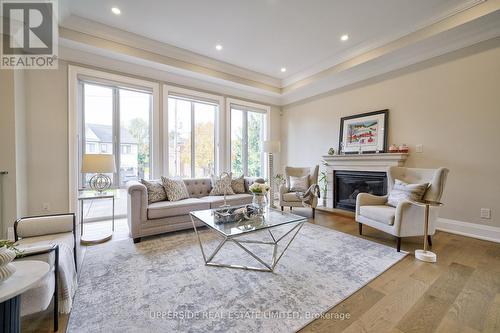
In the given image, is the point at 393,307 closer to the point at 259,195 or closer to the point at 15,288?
the point at 259,195

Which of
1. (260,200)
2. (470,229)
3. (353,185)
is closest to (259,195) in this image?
(260,200)

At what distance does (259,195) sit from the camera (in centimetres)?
266

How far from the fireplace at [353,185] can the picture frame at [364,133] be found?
18.4 inches

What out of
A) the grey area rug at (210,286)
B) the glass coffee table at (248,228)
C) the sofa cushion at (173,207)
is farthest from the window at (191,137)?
the glass coffee table at (248,228)

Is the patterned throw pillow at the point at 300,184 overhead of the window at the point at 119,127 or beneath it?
beneath

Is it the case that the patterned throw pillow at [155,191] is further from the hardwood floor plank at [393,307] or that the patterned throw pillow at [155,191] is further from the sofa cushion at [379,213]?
the sofa cushion at [379,213]

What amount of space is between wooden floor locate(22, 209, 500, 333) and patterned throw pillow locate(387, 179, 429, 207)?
712 millimetres

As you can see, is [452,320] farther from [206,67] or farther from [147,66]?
[147,66]

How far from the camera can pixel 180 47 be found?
3900mm

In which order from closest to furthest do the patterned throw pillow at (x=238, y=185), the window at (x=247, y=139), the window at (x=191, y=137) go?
the patterned throw pillow at (x=238, y=185) < the window at (x=191, y=137) < the window at (x=247, y=139)

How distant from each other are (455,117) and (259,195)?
329cm

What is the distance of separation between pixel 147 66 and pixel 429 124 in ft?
16.7

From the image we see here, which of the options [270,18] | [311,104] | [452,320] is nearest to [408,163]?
[311,104]

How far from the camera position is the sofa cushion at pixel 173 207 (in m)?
2.96
